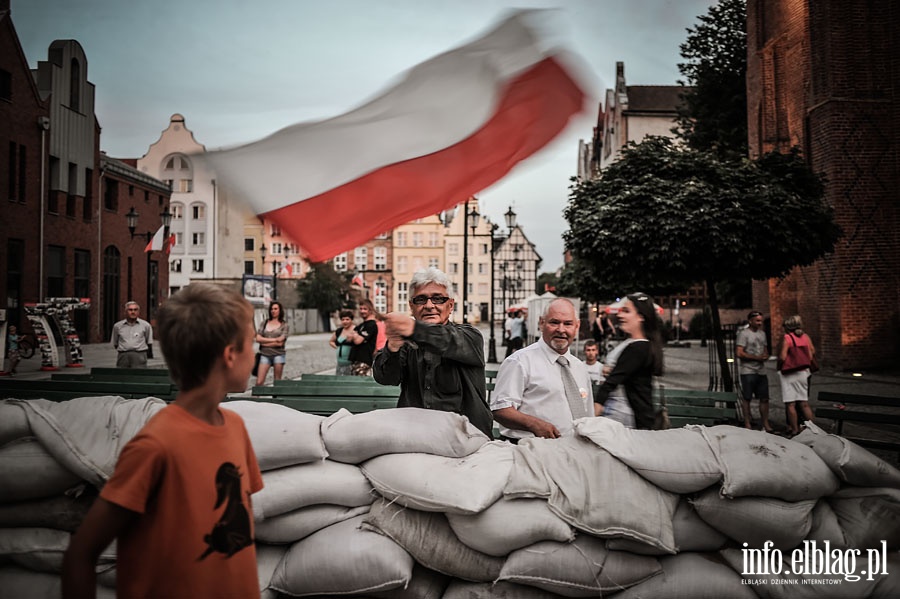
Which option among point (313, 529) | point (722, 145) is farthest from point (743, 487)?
point (722, 145)

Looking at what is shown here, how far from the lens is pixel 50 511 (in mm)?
2682

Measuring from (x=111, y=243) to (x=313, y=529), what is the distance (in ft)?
119

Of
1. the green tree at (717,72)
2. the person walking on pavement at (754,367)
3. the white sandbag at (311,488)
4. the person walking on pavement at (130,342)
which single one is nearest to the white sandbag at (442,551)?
the white sandbag at (311,488)

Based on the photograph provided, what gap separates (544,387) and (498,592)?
1246 millimetres

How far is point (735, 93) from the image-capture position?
2955 cm

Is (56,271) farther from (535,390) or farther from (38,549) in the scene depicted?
(535,390)

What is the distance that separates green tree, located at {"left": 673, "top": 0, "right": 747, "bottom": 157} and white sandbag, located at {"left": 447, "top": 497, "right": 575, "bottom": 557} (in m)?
29.5

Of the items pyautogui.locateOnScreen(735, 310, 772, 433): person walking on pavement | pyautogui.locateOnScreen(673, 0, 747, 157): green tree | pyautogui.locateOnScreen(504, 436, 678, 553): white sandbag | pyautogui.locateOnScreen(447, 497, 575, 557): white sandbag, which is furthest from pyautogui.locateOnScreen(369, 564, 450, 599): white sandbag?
pyautogui.locateOnScreen(673, 0, 747, 157): green tree

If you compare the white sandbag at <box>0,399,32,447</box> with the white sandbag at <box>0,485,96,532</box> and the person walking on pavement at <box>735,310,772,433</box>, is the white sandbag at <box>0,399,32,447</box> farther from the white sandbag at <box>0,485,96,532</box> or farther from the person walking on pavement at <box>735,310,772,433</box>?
the person walking on pavement at <box>735,310,772,433</box>

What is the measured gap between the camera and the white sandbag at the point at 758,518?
8.61 feet

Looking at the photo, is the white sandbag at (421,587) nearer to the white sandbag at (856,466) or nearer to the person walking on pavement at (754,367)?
the white sandbag at (856,466)

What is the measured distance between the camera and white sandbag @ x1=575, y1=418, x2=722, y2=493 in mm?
2699

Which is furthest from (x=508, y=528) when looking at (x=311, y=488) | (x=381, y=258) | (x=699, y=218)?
(x=381, y=258)

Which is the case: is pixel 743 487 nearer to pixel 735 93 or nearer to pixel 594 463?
pixel 594 463
